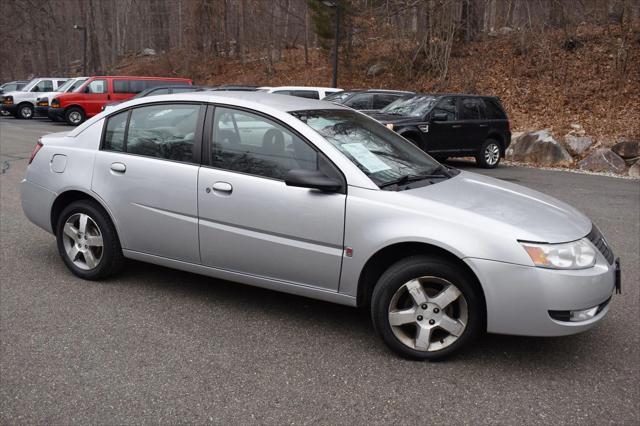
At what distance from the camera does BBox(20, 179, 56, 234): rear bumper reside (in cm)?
518

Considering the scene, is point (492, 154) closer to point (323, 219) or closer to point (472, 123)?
point (472, 123)

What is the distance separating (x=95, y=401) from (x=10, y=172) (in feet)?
30.5

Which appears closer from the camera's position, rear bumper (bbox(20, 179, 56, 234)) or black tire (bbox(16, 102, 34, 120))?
rear bumper (bbox(20, 179, 56, 234))

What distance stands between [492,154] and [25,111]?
23.8 metres

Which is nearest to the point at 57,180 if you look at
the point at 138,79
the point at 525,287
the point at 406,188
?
the point at 406,188

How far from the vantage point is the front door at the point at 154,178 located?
4.45 metres

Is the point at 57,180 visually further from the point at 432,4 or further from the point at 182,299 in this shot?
the point at 432,4

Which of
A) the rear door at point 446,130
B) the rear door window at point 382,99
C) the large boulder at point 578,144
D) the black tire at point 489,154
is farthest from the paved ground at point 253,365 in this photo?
the large boulder at point 578,144

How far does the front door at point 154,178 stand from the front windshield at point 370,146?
0.92m

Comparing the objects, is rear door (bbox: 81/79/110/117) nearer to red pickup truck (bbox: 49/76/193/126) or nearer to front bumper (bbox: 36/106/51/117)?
red pickup truck (bbox: 49/76/193/126)

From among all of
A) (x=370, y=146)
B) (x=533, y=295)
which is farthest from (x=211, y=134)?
(x=533, y=295)

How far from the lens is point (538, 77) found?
77.6 feet

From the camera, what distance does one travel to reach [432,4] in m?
23.2

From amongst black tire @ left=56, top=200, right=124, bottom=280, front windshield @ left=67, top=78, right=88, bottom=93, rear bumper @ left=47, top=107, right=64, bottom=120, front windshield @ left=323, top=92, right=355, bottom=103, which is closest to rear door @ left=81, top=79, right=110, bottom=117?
rear bumper @ left=47, top=107, right=64, bottom=120
